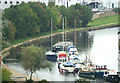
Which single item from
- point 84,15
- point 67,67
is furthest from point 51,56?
point 84,15

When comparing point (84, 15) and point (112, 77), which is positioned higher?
point (84, 15)

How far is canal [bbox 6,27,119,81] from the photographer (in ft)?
132

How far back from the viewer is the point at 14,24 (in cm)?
5978

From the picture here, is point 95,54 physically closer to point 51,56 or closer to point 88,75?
point 51,56

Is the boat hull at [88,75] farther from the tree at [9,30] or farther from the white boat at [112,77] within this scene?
the tree at [9,30]

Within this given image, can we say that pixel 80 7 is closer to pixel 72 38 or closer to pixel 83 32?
pixel 83 32

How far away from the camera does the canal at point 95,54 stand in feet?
132

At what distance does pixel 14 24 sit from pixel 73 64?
1857cm

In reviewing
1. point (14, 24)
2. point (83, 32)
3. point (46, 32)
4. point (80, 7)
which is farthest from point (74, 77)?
point (80, 7)

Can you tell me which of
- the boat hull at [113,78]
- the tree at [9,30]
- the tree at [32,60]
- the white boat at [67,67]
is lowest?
the boat hull at [113,78]

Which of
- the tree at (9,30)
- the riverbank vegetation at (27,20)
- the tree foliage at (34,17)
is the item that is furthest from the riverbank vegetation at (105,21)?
the tree at (9,30)

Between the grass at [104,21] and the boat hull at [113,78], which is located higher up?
the grass at [104,21]

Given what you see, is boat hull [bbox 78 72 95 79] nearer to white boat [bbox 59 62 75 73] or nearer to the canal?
the canal

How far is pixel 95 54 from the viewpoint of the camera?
49844 mm
